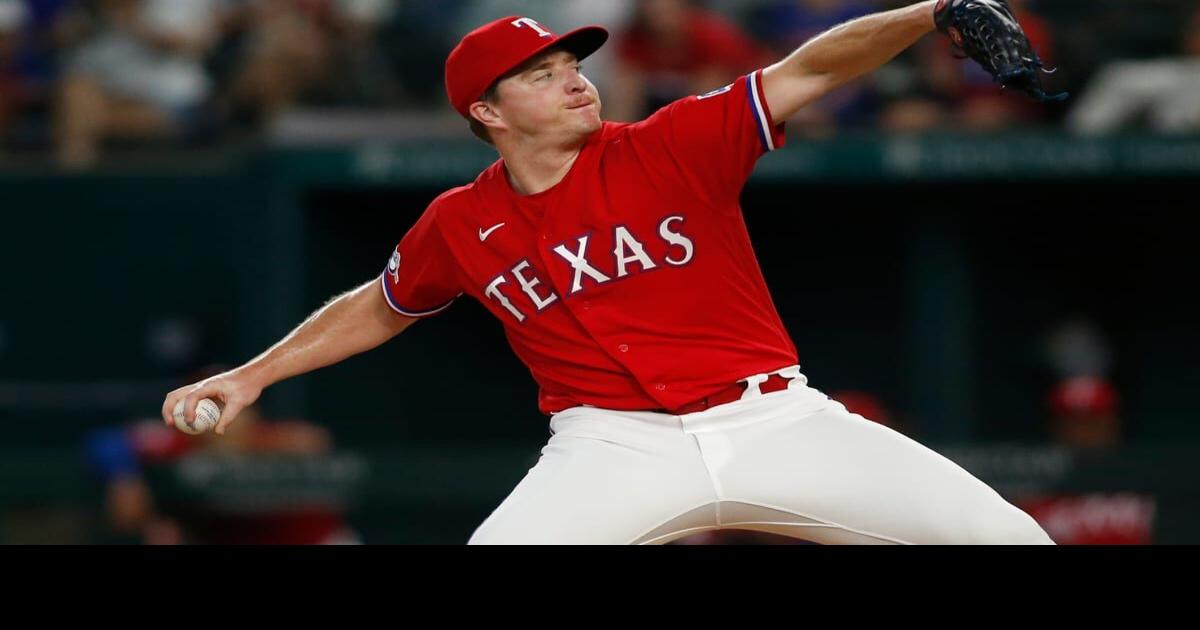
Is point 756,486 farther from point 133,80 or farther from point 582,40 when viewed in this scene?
point 133,80

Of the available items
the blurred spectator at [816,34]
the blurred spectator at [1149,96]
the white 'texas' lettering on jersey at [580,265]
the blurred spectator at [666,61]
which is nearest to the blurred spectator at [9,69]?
the blurred spectator at [666,61]

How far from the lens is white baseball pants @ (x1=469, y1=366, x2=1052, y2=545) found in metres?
4.03

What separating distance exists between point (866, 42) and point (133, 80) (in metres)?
6.20

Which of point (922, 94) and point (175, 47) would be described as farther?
point (175, 47)

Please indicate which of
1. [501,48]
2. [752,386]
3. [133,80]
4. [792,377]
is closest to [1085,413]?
[792,377]

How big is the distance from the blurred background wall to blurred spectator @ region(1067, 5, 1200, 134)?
14 mm

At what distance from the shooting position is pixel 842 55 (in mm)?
3977

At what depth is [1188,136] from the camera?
8.16m
